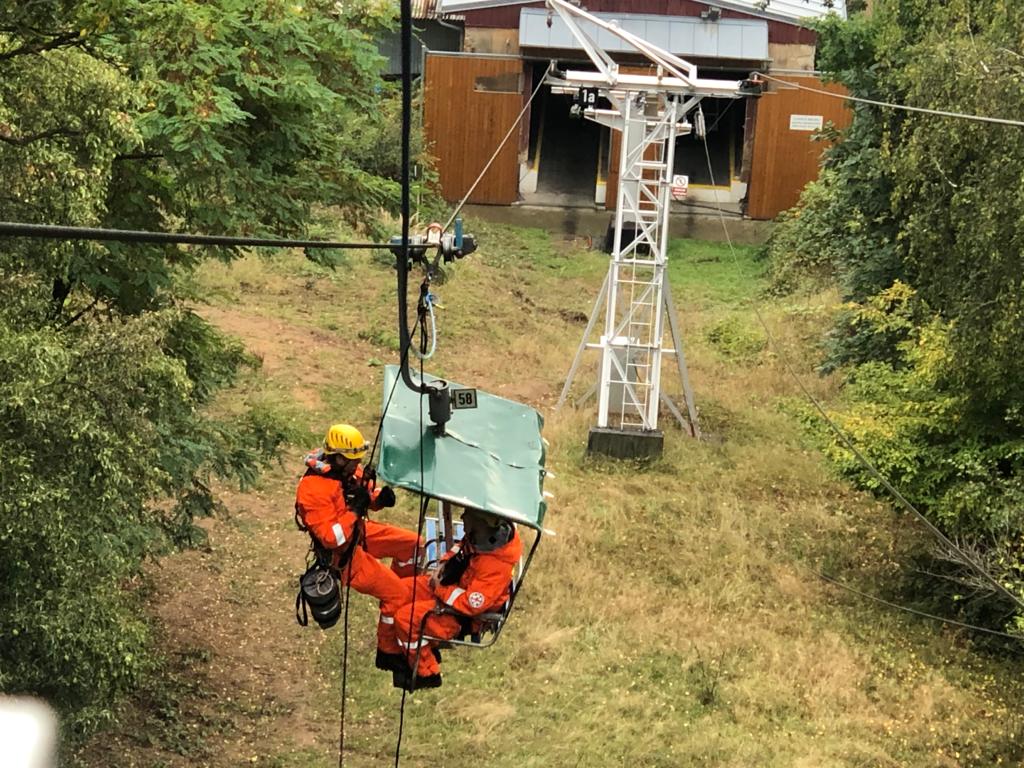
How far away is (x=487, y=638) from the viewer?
11.5 meters

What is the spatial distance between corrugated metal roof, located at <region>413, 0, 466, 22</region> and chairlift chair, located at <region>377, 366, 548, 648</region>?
83.6ft

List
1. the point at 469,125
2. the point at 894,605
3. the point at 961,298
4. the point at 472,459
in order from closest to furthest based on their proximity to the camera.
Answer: the point at 472,459 → the point at 961,298 → the point at 894,605 → the point at 469,125

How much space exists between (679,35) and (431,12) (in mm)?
7953

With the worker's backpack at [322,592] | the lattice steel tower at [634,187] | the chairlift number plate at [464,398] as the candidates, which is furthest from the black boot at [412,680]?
the lattice steel tower at [634,187]

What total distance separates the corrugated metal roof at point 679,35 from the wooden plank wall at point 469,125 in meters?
1.08

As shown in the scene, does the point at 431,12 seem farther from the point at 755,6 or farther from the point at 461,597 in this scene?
the point at 461,597

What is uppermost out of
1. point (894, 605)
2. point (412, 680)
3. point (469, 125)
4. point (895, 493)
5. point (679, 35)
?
point (679, 35)

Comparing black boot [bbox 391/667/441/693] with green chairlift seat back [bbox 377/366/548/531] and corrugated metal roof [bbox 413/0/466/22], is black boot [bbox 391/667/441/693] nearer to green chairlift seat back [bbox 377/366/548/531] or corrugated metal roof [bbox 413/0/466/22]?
green chairlift seat back [bbox 377/366/548/531]

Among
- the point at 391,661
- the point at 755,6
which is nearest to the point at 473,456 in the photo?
the point at 391,661

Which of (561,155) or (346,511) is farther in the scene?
(561,155)

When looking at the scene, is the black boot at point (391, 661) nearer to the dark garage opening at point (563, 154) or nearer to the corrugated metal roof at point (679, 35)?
the corrugated metal roof at point (679, 35)

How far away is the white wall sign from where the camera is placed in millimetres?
30203

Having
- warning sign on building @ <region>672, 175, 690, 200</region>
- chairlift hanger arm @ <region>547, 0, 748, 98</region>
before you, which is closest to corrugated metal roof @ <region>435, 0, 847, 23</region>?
warning sign on building @ <region>672, 175, 690, 200</region>

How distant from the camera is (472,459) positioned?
604 cm
